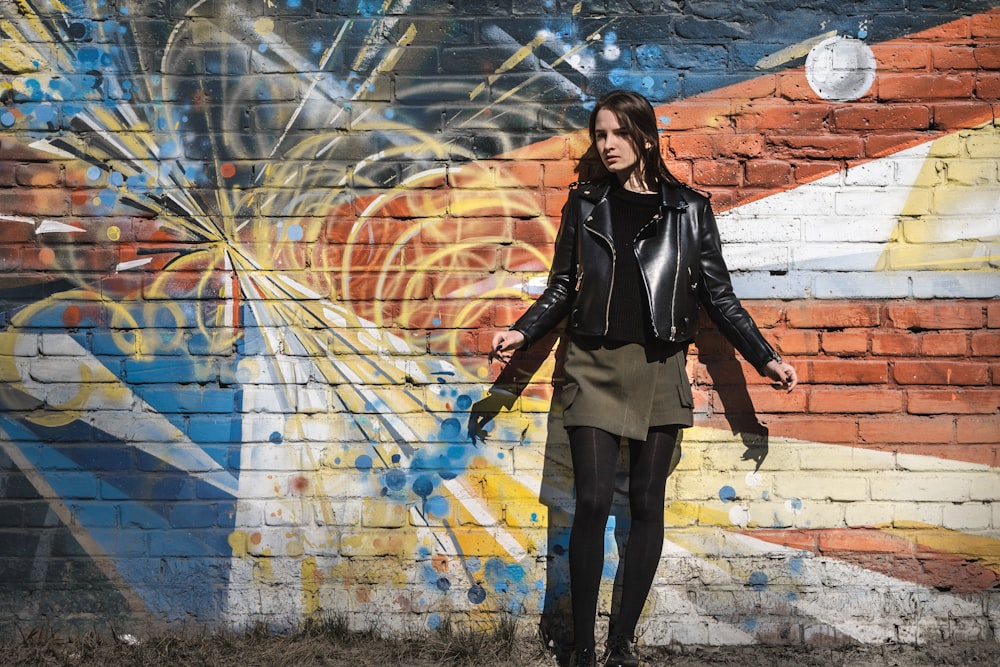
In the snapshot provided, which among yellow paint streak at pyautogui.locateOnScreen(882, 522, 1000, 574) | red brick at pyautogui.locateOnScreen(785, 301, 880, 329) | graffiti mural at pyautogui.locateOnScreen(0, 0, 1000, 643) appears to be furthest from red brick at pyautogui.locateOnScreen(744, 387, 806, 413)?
yellow paint streak at pyautogui.locateOnScreen(882, 522, 1000, 574)

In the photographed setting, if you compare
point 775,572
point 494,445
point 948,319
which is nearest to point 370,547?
point 494,445

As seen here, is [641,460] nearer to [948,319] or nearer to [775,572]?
[775,572]

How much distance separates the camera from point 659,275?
279 cm

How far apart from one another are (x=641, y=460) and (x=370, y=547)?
1.08 m

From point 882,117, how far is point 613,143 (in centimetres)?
105

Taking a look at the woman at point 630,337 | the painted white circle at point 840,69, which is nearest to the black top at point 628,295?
the woman at point 630,337

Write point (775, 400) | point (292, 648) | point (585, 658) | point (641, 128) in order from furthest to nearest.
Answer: point (775, 400) < point (292, 648) < point (641, 128) < point (585, 658)

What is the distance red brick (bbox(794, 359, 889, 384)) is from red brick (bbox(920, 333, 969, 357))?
163 mm

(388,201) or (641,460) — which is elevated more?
(388,201)

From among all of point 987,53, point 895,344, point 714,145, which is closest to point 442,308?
point 714,145

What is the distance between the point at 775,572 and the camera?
10.2ft

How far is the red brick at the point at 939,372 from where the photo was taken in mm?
3070

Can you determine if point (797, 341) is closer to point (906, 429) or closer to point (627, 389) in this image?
point (906, 429)

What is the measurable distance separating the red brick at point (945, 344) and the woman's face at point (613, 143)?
1.30 meters
